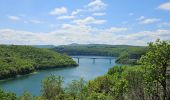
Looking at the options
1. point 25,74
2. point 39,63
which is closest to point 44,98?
point 25,74

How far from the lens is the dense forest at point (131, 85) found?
951 inches

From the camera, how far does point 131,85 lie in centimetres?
5788

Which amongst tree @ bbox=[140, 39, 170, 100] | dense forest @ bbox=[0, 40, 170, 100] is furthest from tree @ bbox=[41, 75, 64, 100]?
tree @ bbox=[140, 39, 170, 100]

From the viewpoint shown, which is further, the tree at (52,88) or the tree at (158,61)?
the tree at (52,88)

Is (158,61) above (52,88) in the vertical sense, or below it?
above

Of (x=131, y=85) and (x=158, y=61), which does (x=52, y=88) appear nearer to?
(x=131, y=85)

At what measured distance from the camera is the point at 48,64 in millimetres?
199000

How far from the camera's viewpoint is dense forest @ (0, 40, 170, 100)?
24.2 m

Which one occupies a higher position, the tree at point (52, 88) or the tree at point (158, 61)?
the tree at point (158, 61)

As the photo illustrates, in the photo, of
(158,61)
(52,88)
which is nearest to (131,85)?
(52,88)

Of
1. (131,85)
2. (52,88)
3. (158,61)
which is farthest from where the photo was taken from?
(131,85)

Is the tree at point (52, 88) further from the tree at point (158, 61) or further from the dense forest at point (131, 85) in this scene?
the tree at point (158, 61)

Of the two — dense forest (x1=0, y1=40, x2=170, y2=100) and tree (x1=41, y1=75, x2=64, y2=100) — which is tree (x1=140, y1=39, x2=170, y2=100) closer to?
dense forest (x1=0, y1=40, x2=170, y2=100)

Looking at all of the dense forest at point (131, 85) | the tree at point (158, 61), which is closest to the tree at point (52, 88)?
the dense forest at point (131, 85)
